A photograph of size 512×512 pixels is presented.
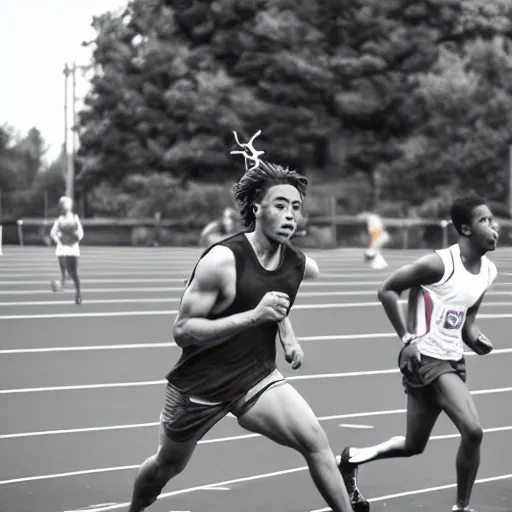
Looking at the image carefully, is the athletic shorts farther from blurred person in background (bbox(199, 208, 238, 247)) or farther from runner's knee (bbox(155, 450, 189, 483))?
blurred person in background (bbox(199, 208, 238, 247))

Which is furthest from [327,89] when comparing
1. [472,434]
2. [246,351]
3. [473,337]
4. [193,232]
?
[246,351]

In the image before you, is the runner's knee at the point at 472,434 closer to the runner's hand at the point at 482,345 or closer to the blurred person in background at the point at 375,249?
the runner's hand at the point at 482,345

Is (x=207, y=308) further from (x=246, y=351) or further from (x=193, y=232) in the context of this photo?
(x=193, y=232)

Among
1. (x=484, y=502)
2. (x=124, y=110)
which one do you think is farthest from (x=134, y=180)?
(x=484, y=502)

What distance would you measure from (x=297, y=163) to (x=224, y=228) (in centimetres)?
3349

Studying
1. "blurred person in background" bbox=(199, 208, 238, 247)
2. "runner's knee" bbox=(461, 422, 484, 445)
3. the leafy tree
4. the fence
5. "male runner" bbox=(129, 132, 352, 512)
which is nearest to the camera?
"male runner" bbox=(129, 132, 352, 512)

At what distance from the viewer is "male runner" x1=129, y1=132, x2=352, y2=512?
6.06 metres

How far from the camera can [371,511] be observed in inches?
297

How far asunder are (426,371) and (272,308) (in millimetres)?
1762

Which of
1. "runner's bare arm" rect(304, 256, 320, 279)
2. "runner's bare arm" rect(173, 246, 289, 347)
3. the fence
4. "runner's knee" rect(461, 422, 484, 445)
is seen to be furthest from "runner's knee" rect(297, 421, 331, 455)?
the fence

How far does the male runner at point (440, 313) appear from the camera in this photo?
7.36 meters

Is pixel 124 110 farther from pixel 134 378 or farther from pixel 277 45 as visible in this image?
pixel 134 378

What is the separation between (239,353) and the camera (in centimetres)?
626

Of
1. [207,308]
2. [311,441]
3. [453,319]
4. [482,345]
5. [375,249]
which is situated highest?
[207,308]
